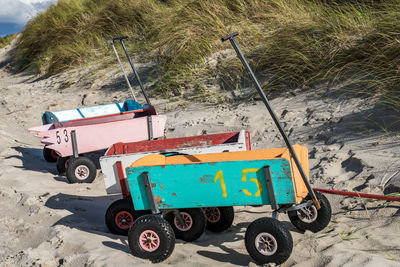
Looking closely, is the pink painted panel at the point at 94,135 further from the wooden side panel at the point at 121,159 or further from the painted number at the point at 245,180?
the painted number at the point at 245,180

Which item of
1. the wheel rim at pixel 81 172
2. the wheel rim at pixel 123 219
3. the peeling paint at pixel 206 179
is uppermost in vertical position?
the wheel rim at pixel 81 172

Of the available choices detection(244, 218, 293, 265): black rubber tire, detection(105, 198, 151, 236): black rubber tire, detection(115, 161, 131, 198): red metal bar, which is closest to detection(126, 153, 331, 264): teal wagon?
detection(244, 218, 293, 265): black rubber tire

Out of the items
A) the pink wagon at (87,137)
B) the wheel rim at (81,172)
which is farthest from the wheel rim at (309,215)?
the wheel rim at (81,172)

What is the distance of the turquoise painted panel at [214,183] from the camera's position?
2631mm

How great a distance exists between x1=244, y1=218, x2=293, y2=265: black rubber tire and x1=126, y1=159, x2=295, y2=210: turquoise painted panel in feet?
0.56

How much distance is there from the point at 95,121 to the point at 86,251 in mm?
3114

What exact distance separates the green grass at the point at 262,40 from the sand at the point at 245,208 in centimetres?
37

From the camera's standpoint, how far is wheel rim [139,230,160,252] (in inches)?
108

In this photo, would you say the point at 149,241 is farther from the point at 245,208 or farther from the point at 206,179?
the point at 245,208

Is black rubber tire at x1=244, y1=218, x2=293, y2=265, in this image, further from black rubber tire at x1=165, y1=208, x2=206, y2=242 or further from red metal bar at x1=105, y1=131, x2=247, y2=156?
red metal bar at x1=105, y1=131, x2=247, y2=156

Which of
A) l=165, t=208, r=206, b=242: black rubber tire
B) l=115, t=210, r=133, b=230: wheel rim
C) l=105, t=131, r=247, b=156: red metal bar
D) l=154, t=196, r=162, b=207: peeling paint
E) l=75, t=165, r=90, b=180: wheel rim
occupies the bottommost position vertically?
l=165, t=208, r=206, b=242: black rubber tire

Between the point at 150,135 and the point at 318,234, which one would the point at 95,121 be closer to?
the point at 150,135

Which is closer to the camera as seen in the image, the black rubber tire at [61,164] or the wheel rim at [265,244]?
the wheel rim at [265,244]

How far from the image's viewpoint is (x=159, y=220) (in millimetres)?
2756
